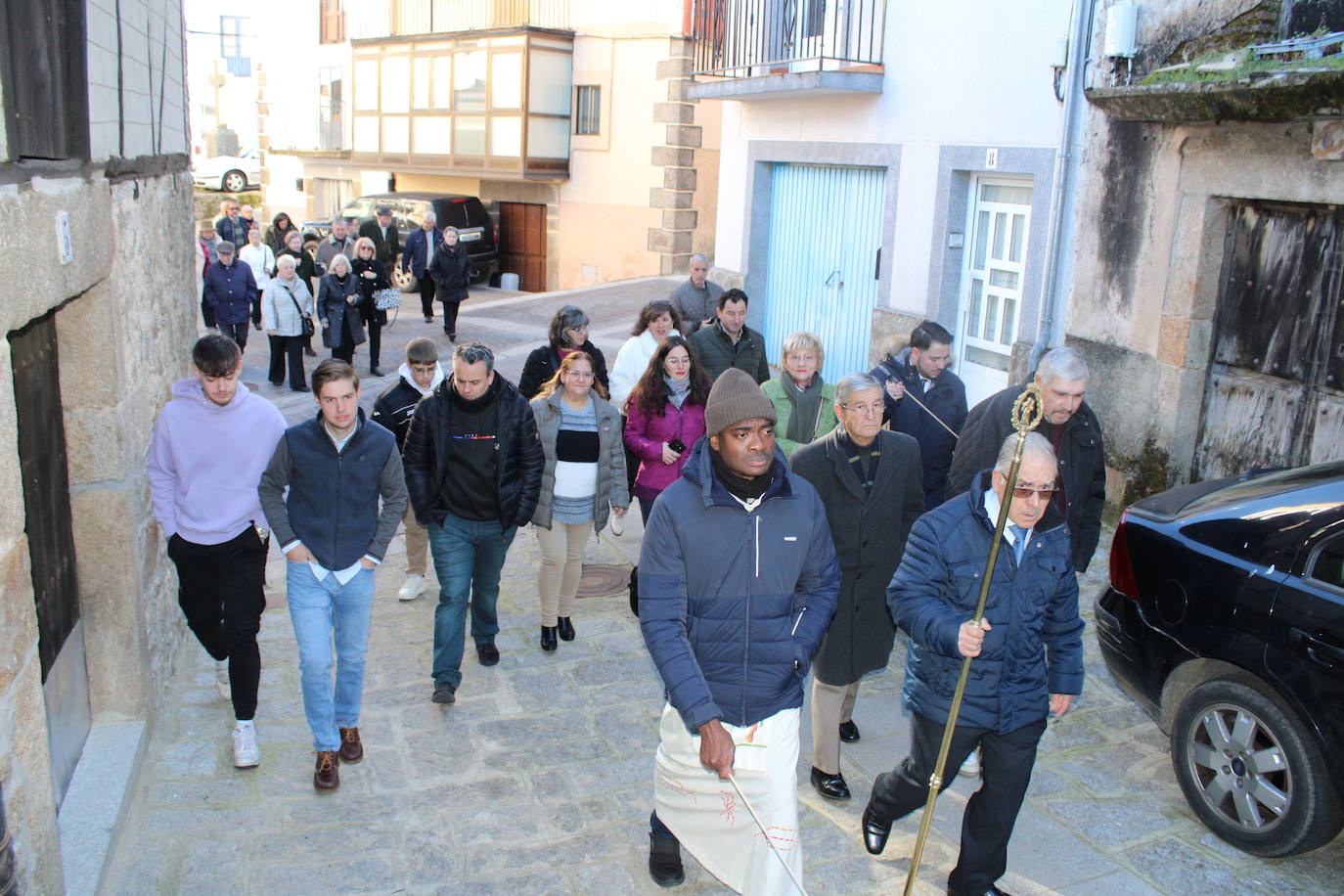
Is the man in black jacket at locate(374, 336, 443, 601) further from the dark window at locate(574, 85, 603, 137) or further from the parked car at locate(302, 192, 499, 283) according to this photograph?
the dark window at locate(574, 85, 603, 137)

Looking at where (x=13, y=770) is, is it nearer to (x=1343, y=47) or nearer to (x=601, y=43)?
(x=1343, y=47)

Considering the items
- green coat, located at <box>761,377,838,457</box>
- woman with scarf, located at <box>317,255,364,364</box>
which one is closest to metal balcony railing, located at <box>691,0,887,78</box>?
woman with scarf, located at <box>317,255,364,364</box>

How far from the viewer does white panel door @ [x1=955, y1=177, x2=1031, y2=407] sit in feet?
35.8

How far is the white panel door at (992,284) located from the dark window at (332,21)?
24727mm

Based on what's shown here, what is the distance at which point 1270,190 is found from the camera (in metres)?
8.02

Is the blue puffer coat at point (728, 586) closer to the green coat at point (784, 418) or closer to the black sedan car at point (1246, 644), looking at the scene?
the black sedan car at point (1246, 644)

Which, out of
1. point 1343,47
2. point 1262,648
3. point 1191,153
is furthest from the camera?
point 1191,153

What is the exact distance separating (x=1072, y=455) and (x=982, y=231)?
6.30m

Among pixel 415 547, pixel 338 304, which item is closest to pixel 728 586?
pixel 415 547

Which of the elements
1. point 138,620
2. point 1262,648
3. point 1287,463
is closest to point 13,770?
point 138,620

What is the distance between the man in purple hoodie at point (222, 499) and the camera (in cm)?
506

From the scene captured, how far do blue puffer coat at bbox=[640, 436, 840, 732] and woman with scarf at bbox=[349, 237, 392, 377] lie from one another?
10.3 m

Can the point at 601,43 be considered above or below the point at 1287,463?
above

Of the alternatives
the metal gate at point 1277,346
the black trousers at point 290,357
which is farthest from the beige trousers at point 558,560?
the black trousers at point 290,357
